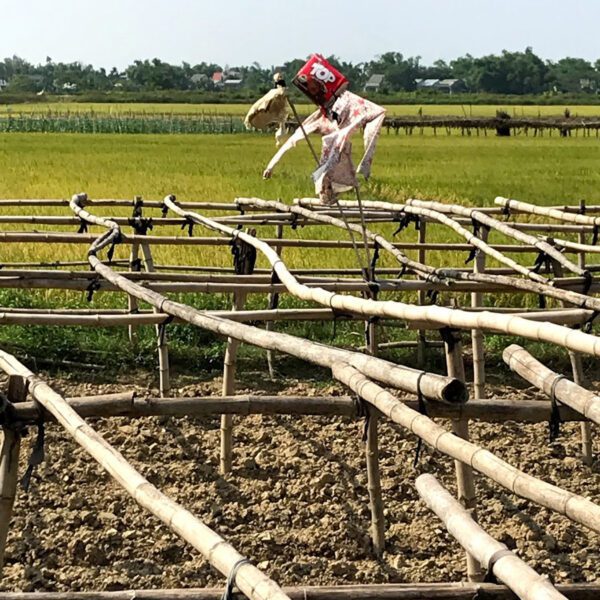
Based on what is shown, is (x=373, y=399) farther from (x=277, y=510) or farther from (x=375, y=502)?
(x=277, y=510)

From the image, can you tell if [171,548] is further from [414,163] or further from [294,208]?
[414,163]

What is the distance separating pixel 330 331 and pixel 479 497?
3.15m

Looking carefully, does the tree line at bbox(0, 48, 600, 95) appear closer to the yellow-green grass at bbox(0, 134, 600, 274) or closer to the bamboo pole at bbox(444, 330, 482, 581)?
the yellow-green grass at bbox(0, 134, 600, 274)

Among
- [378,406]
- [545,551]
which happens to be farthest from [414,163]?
[378,406]

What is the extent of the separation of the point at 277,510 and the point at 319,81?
1969 mm

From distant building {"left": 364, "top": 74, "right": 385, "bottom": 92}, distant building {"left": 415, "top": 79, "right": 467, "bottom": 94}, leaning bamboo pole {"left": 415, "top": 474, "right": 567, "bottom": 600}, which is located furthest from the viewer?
distant building {"left": 415, "top": 79, "right": 467, "bottom": 94}

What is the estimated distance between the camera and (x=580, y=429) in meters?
5.70

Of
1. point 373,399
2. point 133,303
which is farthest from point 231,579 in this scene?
point 133,303

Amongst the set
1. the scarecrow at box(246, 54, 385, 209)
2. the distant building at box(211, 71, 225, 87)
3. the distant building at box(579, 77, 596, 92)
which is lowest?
the scarecrow at box(246, 54, 385, 209)

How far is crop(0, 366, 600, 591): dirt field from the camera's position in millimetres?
4023

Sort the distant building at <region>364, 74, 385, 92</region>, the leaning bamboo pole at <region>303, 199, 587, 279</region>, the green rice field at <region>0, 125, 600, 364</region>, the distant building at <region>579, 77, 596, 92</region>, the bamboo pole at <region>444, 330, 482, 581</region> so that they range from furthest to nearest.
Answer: the distant building at <region>579, 77, 596, 92</region> → the distant building at <region>364, 74, 385, 92</region> → the green rice field at <region>0, 125, 600, 364</region> → the leaning bamboo pole at <region>303, 199, 587, 279</region> → the bamboo pole at <region>444, 330, 482, 581</region>

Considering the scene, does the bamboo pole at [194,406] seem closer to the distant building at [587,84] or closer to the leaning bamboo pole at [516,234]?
the leaning bamboo pole at [516,234]

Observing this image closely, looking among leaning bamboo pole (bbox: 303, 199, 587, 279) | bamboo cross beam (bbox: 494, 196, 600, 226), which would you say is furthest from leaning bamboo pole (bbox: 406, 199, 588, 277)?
bamboo cross beam (bbox: 494, 196, 600, 226)

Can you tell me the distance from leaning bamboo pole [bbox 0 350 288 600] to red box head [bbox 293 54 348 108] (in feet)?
6.24
